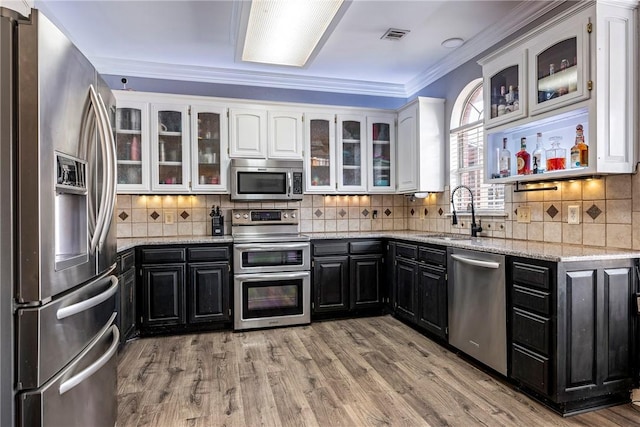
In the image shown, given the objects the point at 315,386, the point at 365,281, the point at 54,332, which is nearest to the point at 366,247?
the point at 365,281

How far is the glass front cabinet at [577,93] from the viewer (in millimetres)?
2244

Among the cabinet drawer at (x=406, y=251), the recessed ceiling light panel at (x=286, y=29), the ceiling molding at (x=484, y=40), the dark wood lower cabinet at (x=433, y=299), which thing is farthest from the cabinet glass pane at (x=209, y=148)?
the ceiling molding at (x=484, y=40)

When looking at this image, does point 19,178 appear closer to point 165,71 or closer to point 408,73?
point 165,71

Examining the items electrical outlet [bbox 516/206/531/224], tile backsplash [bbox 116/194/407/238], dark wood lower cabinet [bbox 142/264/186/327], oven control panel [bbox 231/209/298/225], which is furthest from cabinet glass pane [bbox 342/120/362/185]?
dark wood lower cabinet [bbox 142/264/186/327]

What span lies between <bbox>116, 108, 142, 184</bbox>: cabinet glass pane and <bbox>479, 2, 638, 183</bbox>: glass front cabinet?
126 inches

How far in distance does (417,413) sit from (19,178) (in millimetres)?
2133

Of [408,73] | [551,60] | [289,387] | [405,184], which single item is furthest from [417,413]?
[408,73]

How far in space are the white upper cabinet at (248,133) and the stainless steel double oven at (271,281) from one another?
2.88ft

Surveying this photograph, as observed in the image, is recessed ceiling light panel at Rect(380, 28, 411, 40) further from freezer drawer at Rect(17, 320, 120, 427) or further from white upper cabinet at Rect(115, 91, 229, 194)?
freezer drawer at Rect(17, 320, 120, 427)

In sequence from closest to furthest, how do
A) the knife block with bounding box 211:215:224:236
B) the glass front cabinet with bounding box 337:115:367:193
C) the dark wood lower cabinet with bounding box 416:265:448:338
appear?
the dark wood lower cabinet with bounding box 416:265:448:338, the knife block with bounding box 211:215:224:236, the glass front cabinet with bounding box 337:115:367:193

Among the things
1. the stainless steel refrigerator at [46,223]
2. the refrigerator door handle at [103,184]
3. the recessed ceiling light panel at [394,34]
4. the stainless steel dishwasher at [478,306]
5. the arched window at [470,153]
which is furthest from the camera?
the arched window at [470,153]

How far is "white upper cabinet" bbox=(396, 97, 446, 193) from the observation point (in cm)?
405

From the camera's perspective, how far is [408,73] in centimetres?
439

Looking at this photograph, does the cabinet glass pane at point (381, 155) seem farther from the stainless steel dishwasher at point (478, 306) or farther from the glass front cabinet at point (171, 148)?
the glass front cabinet at point (171, 148)
